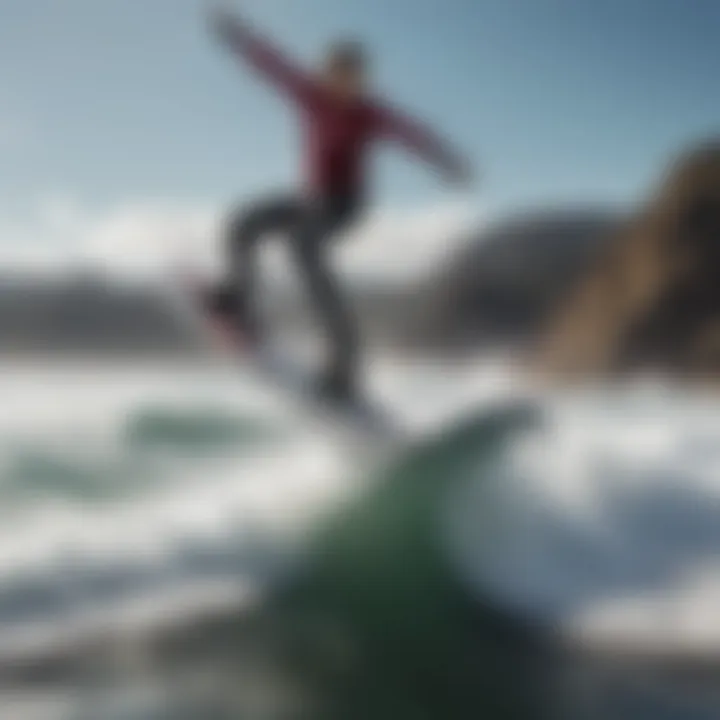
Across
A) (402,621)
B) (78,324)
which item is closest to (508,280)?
(78,324)

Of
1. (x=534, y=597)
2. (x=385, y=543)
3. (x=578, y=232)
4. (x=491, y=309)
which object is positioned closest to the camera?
(x=534, y=597)

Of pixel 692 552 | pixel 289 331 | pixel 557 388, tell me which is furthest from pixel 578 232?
pixel 692 552

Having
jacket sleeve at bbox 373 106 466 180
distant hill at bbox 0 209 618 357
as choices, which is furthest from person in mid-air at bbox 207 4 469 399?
distant hill at bbox 0 209 618 357

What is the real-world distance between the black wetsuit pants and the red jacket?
0.26ft

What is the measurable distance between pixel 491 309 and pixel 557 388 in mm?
1483

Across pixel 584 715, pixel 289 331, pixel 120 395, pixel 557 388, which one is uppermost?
pixel 557 388

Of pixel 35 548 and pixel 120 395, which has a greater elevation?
pixel 120 395

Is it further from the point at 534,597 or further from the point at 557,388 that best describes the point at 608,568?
the point at 557,388

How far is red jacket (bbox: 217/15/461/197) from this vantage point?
3.08 meters

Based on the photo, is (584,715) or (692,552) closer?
(584,715)

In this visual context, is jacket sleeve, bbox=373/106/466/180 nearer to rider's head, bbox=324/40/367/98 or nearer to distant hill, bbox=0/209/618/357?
rider's head, bbox=324/40/367/98

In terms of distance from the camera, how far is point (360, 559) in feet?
10.1

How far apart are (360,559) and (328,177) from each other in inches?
50.7

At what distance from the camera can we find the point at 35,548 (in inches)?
113
